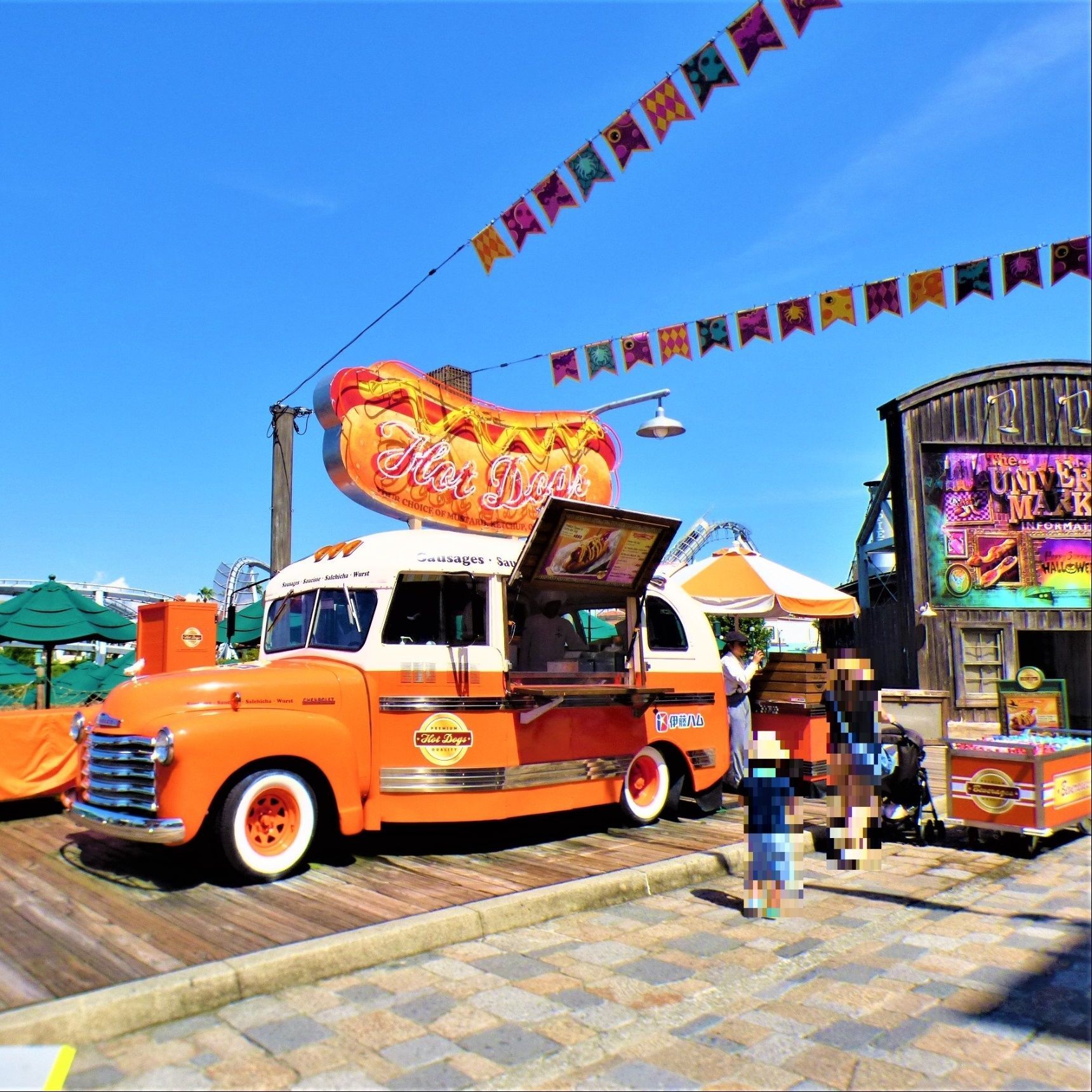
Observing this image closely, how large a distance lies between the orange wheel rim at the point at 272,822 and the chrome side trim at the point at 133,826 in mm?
520

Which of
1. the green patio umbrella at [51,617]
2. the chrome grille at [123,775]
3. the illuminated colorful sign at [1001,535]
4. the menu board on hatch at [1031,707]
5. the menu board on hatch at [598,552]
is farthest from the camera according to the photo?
the illuminated colorful sign at [1001,535]

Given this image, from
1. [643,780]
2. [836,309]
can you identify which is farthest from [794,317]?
[643,780]

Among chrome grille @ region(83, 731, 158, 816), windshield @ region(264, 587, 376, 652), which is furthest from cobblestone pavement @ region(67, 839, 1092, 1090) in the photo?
windshield @ region(264, 587, 376, 652)

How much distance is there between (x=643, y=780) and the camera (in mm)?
8820

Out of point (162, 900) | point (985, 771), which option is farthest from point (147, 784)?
point (985, 771)

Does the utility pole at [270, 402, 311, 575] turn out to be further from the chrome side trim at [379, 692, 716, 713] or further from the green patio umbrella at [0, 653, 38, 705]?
the chrome side trim at [379, 692, 716, 713]

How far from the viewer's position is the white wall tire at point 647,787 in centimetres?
862

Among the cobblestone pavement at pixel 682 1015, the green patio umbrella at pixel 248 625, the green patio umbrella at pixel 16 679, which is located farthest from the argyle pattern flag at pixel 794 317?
the green patio umbrella at pixel 16 679

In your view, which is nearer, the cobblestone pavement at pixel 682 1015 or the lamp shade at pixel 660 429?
the cobblestone pavement at pixel 682 1015

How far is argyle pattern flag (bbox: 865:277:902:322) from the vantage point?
9.73 m

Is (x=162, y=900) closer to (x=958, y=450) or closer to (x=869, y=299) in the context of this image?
(x=869, y=299)

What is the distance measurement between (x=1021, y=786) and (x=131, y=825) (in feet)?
21.9

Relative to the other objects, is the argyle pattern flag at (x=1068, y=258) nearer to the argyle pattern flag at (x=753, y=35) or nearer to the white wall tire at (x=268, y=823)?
the argyle pattern flag at (x=753, y=35)

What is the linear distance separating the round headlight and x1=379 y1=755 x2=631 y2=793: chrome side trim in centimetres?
159
